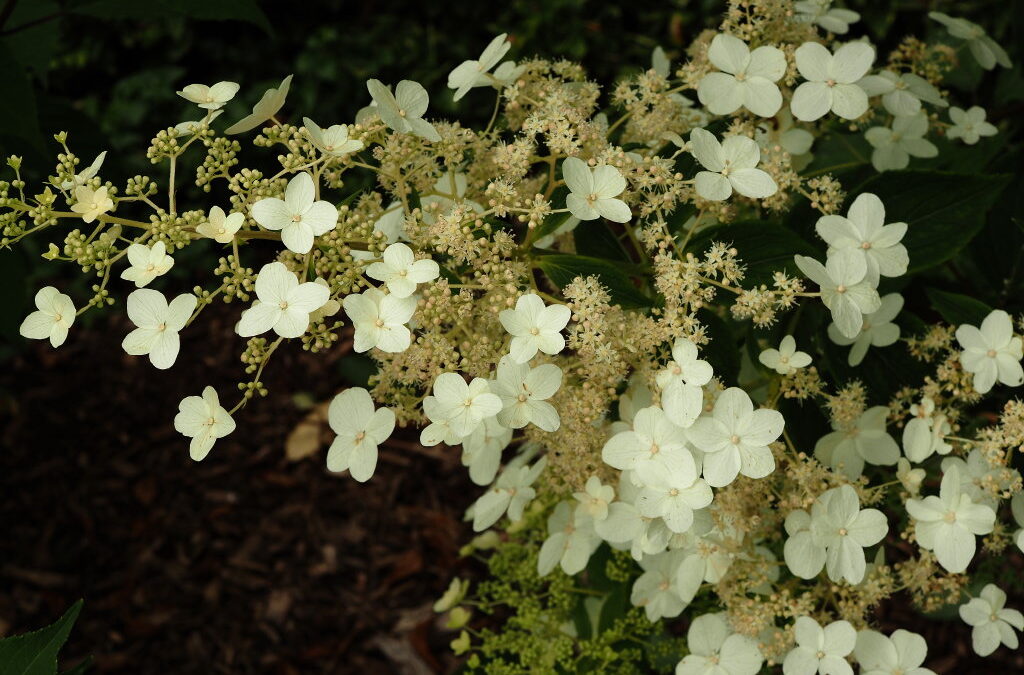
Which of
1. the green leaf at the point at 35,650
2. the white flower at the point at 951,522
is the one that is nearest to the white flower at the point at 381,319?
the green leaf at the point at 35,650

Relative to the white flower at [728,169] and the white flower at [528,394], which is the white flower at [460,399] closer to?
the white flower at [528,394]

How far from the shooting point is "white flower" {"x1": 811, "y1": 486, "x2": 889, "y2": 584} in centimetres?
114

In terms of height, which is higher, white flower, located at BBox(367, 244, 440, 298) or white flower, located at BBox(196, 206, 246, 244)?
white flower, located at BBox(196, 206, 246, 244)

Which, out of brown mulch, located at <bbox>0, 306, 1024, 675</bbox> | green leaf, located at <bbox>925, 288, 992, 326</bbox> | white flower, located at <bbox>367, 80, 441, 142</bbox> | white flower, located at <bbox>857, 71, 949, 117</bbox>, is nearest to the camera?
white flower, located at <bbox>367, 80, 441, 142</bbox>

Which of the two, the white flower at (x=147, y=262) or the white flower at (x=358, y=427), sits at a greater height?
the white flower at (x=147, y=262)

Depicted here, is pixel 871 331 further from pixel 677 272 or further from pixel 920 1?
pixel 920 1

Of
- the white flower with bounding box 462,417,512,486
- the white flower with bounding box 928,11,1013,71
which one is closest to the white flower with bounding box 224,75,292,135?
the white flower with bounding box 462,417,512,486

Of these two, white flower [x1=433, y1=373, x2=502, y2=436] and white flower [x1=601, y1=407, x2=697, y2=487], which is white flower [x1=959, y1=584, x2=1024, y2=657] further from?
white flower [x1=433, y1=373, x2=502, y2=436]

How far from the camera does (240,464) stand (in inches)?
116

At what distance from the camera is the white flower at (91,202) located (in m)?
0.98

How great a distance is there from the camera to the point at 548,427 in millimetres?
1044

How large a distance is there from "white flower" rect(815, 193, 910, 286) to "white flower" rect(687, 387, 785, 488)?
0.26 metres

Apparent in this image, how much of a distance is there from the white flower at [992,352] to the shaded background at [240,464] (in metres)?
1.17

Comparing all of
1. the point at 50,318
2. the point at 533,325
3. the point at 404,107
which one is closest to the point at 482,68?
the point at 404,107
